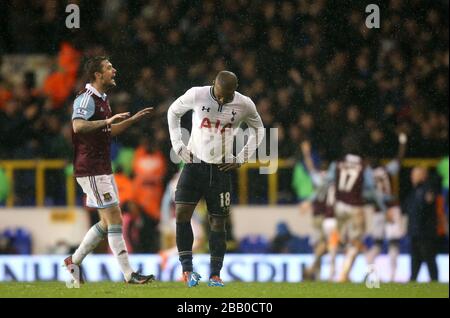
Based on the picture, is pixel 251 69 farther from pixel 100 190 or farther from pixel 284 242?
pixel 100 190

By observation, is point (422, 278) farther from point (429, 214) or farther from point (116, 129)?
point (116, 129)

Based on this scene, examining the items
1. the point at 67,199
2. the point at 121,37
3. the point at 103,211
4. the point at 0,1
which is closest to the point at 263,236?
the point at 67,199

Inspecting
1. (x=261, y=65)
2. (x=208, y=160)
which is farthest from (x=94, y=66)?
(x=261, y=65)

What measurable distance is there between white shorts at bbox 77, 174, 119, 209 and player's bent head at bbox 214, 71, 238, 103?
1.43m

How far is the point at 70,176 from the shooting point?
20.9 meters

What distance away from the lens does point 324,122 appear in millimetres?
20719

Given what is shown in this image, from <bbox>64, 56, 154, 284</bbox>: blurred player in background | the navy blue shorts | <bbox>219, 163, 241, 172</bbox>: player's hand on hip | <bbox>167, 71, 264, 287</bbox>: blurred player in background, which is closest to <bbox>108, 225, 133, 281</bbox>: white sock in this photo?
<bbox>64, 56, 154, 284</bbox>: blurred player in background

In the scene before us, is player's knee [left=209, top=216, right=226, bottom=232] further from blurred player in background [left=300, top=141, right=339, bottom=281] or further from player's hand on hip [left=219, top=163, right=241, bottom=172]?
blurred player in background [left=300, top=141, right=339, bottom=281]

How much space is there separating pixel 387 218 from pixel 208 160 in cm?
855

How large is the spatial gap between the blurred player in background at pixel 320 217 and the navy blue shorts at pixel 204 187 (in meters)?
7.18

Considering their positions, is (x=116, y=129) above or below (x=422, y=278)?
above

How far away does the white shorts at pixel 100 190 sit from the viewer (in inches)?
470

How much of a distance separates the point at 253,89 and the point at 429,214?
13.7 ft

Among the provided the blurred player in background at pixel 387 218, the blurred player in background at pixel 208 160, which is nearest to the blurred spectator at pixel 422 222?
the blurred player in background at pixel 387 218
